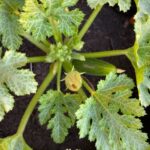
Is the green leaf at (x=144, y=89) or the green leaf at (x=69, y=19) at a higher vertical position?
the green leaf at (x=69, y=19)

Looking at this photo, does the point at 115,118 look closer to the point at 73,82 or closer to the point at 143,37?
the point at 73,82

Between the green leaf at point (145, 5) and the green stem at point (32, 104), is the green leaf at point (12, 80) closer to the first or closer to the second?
the green stem at point (32, 104)

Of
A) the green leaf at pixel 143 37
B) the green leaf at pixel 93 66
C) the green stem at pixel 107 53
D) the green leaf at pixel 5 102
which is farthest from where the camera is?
the green leaf at pixel 93 66

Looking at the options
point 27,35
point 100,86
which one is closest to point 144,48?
point 100,86

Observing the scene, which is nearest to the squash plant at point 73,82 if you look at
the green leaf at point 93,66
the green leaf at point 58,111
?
the green leaf at point 58,111

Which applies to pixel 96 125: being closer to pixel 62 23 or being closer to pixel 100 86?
pixel 100 86

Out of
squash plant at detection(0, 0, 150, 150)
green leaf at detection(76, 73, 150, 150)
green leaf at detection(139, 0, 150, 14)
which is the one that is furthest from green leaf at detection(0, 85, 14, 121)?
green leaf at detection(139, 0, 150, 14)
